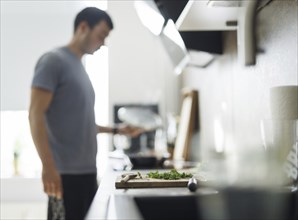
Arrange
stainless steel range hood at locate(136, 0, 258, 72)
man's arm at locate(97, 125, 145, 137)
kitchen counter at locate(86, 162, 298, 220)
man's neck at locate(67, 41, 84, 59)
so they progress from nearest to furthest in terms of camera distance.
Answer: kitchen counter at locate(86, 162, 298, 220) → stainless steel range hood at locate(136, 0, 258, 72) → man's neck at locate(67, 41, 84, 59) → man's arm at locate(97, 125, 145, 137)

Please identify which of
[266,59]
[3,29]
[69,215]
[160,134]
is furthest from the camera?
[160,134]

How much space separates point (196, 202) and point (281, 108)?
0.28 metres

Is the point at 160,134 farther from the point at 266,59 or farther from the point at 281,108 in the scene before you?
the point at 281,108

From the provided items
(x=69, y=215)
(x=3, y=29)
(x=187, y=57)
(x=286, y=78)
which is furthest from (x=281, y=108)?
(x=3, y=29)

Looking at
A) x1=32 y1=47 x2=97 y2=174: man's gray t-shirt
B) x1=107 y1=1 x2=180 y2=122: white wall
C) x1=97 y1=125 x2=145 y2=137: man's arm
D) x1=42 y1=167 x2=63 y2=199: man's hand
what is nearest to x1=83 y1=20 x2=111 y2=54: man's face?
x1=32 y1=47 x2=97 y2=174: man's gray t-shirt

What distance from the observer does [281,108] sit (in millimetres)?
1015

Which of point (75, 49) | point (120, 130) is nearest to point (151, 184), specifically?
point (75, 49)

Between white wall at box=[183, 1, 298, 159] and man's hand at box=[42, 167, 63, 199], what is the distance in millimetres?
661

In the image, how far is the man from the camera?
5.35ft

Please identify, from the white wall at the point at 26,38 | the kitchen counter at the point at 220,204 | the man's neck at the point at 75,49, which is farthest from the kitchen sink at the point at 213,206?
the white wall at the point at 26,38

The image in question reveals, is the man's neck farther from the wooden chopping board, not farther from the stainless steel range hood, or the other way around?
the wooden chopping board

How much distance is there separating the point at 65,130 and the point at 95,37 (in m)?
0.40

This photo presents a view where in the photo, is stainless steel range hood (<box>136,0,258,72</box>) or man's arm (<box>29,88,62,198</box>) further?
man's arm (<box>29,88,62,198</box>)

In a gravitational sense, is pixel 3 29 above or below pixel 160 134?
above
